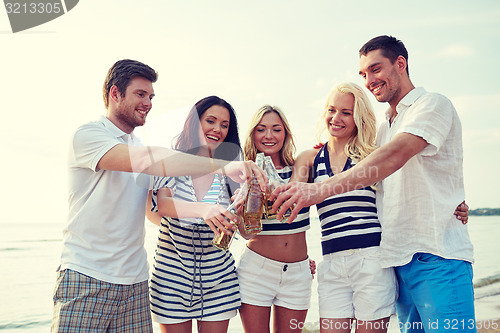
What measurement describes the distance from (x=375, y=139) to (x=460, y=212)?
0.88m

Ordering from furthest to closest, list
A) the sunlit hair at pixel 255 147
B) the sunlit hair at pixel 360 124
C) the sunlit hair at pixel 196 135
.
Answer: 1. the sunlit hair at pixel 255 147
2. the sunlit hair at pixel 196 135
3. the sunlit hair at pixel 360 124

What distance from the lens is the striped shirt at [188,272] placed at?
300 cm

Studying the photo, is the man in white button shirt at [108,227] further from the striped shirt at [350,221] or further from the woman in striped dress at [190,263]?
the striped shirt at [350,221]

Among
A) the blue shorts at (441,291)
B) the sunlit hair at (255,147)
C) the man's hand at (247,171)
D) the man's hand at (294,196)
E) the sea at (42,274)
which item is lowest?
the sea at (42,274)

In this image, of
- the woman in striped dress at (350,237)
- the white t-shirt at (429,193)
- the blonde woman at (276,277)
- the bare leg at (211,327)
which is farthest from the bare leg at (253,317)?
the white t-shirt at (429,193)

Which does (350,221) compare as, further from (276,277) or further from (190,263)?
(190,263)

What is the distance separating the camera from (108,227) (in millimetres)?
2811

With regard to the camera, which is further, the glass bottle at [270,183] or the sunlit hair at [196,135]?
the sunlit hair at [196,135]

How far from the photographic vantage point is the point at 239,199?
2.80 m

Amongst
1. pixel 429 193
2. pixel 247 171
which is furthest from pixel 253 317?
pixel 429 193

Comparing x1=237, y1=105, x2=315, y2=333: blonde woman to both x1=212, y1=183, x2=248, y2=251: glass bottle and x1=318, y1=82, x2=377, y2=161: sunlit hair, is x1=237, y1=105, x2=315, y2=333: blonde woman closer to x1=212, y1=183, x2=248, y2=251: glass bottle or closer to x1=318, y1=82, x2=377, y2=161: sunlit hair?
x1=212, y1=183, x2=248, y2=251: glass bottle

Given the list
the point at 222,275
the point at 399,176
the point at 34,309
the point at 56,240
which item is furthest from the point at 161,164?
the point at 56,240

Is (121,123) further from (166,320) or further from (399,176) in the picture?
(399,176)

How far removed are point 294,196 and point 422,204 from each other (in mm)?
829
